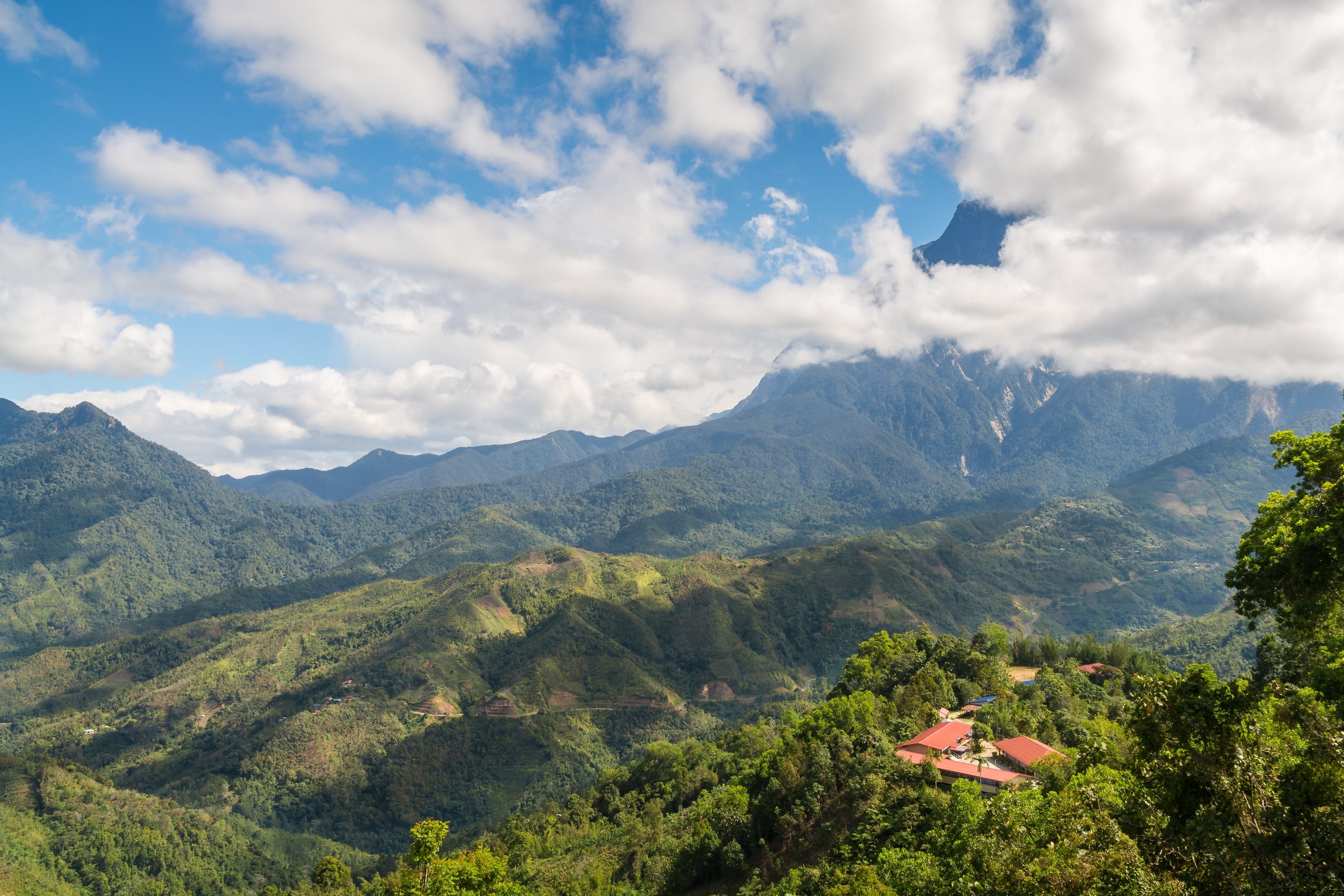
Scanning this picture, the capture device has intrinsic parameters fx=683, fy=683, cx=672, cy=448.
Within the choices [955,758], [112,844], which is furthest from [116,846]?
[955,758]

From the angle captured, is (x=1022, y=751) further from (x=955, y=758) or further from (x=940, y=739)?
(x=940, y=739)

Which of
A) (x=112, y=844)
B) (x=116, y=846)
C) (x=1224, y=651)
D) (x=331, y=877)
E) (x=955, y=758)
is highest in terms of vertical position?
(x=955, y=758)

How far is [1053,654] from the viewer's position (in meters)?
109

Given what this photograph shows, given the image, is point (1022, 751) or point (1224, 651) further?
point (1224, 651)

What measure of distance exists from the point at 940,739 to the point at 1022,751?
7499 millimetres

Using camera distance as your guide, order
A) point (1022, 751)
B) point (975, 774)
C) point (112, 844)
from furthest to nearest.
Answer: point (112, 844) < point (1022, 751) < point (975, 774)

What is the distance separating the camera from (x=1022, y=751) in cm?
5712

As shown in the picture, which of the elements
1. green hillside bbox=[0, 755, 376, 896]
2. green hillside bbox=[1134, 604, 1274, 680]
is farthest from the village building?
green hillside bbox=[1134, 604, 1274, 680]

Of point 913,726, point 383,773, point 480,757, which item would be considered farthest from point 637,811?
point 383,773

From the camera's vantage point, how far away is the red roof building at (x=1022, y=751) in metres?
55.4

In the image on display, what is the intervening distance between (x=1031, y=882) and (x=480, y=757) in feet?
617

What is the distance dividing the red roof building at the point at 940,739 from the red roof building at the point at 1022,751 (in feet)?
12.1

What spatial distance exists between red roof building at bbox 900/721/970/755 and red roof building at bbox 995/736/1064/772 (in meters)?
3.68

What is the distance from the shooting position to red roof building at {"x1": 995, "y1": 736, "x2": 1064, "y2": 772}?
182 ft
